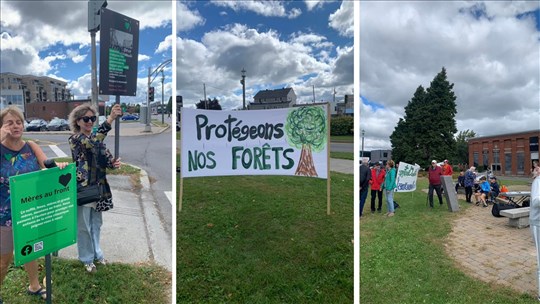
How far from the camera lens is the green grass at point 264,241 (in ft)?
6.96

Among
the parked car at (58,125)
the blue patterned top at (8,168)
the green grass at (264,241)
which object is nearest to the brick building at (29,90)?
the parked car at (58,125)

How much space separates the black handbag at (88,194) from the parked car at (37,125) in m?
0.38

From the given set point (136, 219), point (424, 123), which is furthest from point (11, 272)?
point (424, 123)

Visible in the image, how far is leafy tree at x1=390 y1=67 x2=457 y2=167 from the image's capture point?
2.11m

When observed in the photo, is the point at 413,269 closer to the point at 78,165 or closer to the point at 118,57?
the point at 78,165

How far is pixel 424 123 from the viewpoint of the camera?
2123mm

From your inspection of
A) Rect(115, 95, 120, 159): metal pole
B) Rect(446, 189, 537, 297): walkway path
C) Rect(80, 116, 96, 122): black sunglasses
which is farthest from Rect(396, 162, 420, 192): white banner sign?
Rect(80, 116, 96, 122): black sunglasses

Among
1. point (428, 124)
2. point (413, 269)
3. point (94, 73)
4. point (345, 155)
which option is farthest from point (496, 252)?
point (94, 73)

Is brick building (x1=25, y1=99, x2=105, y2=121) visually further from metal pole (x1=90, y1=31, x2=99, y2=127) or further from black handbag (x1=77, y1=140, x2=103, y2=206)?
black handbag (x1=77, y1=140, x2=103, y2=206)

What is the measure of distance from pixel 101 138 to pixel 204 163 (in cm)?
68

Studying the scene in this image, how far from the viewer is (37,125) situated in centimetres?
166

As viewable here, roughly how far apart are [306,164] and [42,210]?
1618 mm

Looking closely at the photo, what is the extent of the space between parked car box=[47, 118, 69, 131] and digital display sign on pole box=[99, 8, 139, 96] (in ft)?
0.86

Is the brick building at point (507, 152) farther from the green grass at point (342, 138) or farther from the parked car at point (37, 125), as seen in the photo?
the parked car at point (37, 125)
